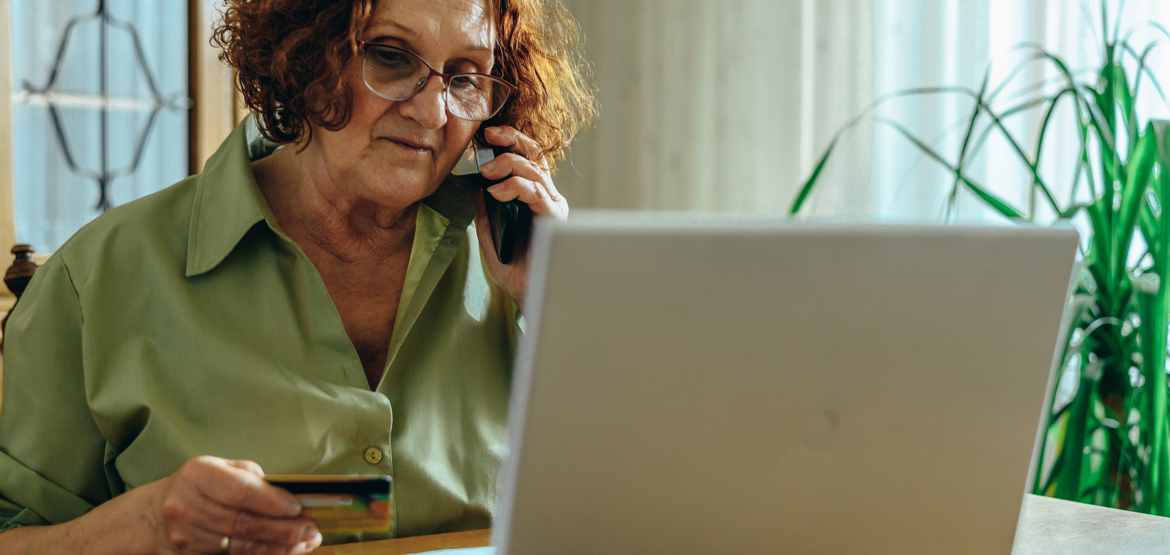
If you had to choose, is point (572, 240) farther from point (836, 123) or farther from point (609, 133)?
point (609, 133)

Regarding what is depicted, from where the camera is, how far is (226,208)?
3.55 ft

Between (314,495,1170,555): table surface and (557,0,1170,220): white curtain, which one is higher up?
(557,0,1170,220): white curtain

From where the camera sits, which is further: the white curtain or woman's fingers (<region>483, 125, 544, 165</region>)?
the white curtain

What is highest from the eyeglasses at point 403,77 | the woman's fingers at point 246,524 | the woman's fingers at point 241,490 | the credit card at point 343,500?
the eyeglasses at point 403,77

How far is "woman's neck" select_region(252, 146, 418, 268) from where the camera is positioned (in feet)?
3.89

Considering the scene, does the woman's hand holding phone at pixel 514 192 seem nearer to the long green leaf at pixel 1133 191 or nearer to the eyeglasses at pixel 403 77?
the eyeglasses at pixel 403 77

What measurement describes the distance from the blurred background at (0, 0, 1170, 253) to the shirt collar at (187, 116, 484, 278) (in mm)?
1084

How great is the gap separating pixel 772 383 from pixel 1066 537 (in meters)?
0.59

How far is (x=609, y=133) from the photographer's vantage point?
116 inches

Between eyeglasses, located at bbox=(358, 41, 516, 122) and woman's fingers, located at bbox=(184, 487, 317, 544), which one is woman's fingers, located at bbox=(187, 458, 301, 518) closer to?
woman's fingers, located at bbox=(184, 487, 317, 544)

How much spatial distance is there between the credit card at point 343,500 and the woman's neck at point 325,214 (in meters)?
0.57

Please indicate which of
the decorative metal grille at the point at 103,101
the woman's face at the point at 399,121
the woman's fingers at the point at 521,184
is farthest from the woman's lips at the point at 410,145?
the decorative metal grille at the point at 103,101

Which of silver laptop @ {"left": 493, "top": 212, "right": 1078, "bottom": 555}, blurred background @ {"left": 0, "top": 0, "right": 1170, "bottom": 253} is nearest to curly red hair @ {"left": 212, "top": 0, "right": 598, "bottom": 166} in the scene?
silver laptop @ {"left": 493, "top": 212, "right": 1078, "bottom": 555}

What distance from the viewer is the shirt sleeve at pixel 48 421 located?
0.95m
